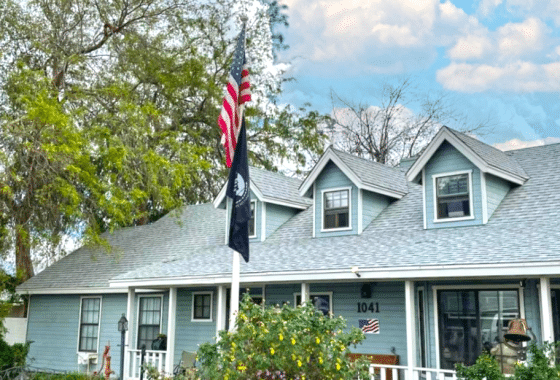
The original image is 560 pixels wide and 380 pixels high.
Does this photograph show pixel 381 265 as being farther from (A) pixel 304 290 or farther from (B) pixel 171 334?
(B) pixel 171 334

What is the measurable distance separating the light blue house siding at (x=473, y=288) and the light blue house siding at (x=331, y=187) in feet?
10.2

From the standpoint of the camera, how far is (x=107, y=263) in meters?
21.3

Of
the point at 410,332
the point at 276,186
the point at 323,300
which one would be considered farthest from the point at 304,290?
the point at 276,186

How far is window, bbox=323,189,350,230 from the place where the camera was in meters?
16.3

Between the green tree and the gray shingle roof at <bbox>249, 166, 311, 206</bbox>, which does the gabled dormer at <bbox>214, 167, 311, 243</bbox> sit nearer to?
the gray shingle roof at <bbox>249, 166, 311, 206</bbox>

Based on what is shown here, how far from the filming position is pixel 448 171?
572 inches

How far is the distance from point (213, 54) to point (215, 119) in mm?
2922

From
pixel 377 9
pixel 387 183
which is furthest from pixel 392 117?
pixel 387 183

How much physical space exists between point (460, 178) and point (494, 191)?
2.58 feet

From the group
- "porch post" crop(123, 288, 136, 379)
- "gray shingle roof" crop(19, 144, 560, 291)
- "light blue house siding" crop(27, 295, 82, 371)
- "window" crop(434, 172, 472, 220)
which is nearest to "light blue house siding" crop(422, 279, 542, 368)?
"gray shingle roof" crop(19, 144, 560, 291)

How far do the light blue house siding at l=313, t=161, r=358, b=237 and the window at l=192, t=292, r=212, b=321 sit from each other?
11.7ft

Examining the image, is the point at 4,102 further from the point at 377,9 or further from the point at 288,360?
the point at 377,9

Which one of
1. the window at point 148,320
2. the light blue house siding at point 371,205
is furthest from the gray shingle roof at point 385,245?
the window at point 148,320

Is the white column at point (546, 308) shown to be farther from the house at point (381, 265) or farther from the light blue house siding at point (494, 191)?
the light blue house siding at point (494, 191)
